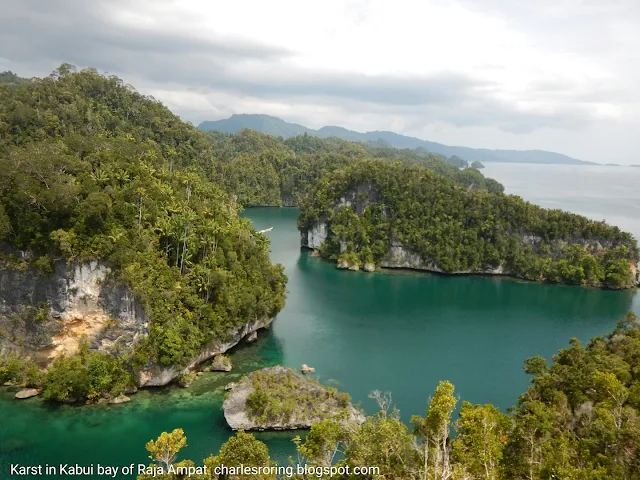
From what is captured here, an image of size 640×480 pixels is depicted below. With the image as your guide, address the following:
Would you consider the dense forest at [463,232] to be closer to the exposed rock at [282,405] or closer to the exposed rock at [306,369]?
the exposed rock at [306,369]

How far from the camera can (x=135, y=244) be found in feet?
94.1

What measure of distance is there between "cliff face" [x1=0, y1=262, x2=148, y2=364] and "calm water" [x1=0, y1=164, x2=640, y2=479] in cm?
309

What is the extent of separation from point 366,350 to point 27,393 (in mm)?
22252

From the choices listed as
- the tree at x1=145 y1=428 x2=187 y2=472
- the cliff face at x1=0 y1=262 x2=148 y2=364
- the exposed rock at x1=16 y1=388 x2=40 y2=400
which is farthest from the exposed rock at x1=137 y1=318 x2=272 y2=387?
the tree at x1=145 y1=428 x2=187 y2=472

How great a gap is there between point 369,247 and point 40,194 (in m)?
39.5

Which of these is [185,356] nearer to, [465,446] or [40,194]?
[40,194]

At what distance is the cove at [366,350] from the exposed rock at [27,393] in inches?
17.1

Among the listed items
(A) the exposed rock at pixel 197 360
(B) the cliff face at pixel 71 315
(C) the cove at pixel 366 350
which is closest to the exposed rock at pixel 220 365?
(C) the cove at pixel 366 350

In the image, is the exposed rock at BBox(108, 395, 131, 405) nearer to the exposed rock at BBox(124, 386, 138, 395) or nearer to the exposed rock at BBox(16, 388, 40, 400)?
the exposed rock at BBox(124, 386, 138, 395)

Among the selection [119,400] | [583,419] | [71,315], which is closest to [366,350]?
[119,400]

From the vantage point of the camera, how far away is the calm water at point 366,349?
22875mm

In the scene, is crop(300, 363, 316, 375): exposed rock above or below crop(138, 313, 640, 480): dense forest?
below

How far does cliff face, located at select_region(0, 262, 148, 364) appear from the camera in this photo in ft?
88.0

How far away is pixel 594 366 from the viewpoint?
2191 cm
